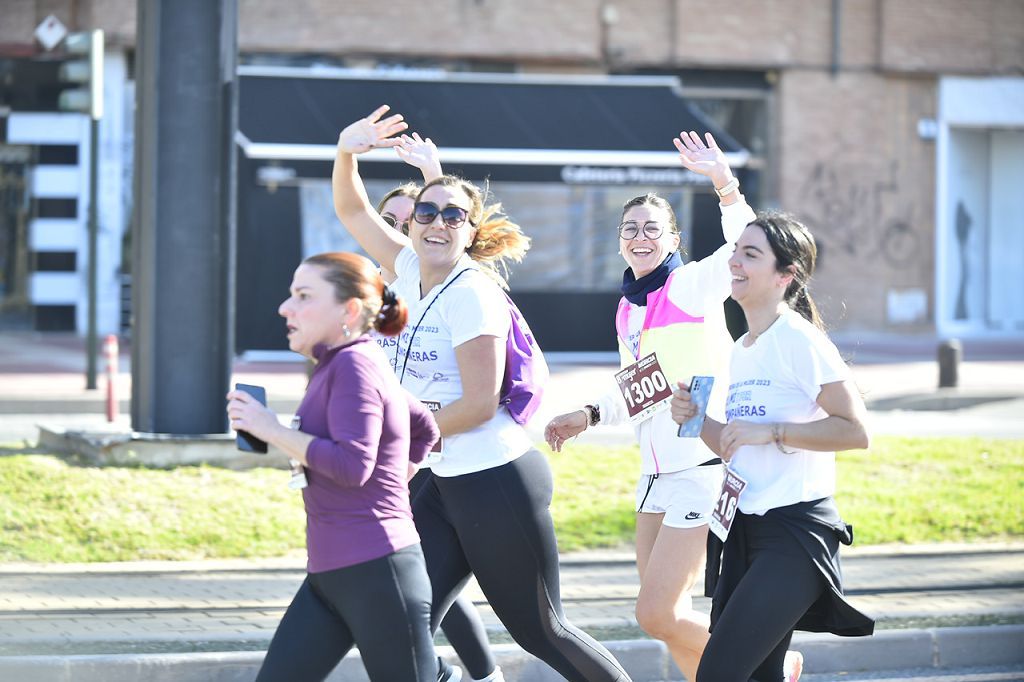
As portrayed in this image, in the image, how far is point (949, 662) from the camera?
22.4 feet

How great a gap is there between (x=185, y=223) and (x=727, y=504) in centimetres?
646

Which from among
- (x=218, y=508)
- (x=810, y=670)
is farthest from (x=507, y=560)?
(x=218, y=508)

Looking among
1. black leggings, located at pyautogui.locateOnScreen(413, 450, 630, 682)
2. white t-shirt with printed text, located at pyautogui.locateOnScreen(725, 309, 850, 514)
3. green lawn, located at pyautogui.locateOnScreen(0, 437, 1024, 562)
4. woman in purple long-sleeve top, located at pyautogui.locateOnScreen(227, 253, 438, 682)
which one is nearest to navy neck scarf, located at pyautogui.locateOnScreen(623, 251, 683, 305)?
white t-shirt with printed text, located at pyautogui.locateOnScreen(725, 309, 850, 514)

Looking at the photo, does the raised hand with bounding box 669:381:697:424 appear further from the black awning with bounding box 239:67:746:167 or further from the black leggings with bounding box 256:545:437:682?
the black awning with bounding box 239:67:746:167

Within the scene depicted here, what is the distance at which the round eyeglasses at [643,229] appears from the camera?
5466 mm

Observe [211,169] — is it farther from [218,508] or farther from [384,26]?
[384,26]

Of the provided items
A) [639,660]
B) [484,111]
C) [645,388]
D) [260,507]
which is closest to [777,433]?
[645,388]

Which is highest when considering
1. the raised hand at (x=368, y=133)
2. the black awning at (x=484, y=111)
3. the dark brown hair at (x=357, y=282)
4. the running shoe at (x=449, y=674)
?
the black awning at (x=484, y=111)

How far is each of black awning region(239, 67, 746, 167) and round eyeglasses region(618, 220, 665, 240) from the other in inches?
665

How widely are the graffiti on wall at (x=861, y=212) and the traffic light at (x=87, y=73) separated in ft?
51.9

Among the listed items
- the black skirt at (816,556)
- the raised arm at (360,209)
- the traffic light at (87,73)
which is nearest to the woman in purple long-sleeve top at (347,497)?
the black skirt at (816,556)

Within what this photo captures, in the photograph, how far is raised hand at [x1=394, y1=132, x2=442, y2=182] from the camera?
5688 millimetres

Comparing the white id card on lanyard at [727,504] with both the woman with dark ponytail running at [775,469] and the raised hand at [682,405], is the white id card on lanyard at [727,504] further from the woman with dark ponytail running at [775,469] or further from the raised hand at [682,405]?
the raised hand at [682,405]

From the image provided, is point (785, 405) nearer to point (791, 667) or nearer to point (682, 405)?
point (682, 405)
